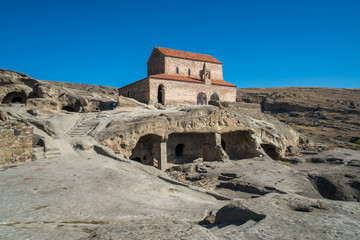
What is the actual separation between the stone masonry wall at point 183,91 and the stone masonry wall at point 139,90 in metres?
0.64

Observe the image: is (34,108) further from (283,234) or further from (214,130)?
(283,234)

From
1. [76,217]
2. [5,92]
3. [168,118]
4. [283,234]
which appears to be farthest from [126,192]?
[5,92]

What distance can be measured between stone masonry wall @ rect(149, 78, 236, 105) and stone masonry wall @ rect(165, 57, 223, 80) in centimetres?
352

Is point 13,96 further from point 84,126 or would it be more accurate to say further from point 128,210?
point 128,210

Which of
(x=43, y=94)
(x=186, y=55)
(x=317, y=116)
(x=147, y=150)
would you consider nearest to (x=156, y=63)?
(x=186, y=55)

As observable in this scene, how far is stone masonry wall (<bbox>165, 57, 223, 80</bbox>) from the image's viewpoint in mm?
31406

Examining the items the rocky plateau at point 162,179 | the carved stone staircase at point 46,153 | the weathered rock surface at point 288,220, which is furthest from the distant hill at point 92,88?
the weathered rock surface at point 288,220

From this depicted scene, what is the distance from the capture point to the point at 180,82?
28734mm

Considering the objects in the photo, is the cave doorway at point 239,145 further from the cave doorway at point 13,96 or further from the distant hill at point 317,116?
the distant hill at point 317,116

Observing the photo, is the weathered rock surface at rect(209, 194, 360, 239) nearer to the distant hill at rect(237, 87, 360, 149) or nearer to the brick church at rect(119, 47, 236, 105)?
the brick church at rect(119, 47, 236, 105)

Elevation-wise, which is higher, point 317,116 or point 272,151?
point 317,116

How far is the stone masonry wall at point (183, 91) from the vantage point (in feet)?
87.8

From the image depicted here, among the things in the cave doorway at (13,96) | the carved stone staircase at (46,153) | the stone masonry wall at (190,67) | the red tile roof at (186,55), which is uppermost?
the red tile roof at (186,55)

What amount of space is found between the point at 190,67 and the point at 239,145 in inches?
638
